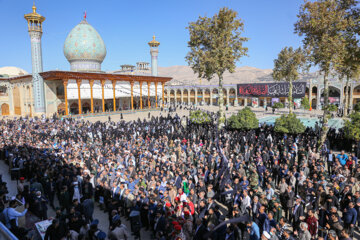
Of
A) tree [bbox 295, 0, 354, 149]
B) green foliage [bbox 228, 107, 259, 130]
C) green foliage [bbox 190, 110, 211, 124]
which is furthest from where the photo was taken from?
green foliage [bbox 190, 110, 211, 124]

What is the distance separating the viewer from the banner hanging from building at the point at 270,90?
36344 millimetres

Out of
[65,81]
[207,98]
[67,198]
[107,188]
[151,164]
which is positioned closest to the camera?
[67,198]

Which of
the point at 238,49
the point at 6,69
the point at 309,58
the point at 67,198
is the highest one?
Answer: the point at 6,69

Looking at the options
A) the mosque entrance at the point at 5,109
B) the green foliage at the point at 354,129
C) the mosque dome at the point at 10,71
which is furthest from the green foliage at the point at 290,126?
the mosque dome at the point at 10,71

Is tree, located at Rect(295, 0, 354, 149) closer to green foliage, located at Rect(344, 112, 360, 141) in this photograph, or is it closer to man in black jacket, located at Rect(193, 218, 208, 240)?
green foliage, located at Rect(344, 112, 360, 141)

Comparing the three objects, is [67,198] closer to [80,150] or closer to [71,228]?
[71,228]

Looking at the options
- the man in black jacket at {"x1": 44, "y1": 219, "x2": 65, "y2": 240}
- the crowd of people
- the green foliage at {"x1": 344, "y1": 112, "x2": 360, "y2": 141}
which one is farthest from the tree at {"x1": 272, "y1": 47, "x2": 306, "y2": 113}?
the man in black jacket at {"x1": 44, "y1": 219, "x2": 65, "y2": 240}

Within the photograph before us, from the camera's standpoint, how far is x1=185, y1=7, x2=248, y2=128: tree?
16344 millimetres

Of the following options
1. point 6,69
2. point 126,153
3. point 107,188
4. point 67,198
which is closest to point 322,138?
point 126,153

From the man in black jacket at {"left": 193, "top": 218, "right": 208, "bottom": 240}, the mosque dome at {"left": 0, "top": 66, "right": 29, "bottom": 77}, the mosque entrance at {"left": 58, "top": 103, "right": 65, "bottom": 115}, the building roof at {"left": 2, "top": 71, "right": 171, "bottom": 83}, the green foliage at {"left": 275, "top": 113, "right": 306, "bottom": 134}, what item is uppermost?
the mosque dome at {"left": 0, "top": 66, "right": 29, "bottom": 77}

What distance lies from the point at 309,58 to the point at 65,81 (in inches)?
947

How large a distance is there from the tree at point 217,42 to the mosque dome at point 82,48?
61.6ft

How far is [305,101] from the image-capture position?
33.2 m

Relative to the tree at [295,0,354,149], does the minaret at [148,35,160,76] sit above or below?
above
